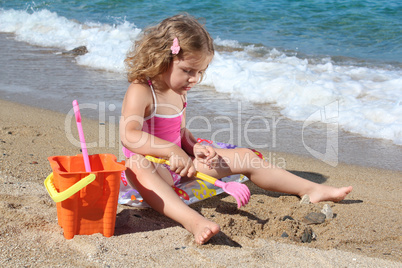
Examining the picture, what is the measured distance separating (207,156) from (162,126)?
384 millimetres

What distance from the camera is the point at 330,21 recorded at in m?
9.38

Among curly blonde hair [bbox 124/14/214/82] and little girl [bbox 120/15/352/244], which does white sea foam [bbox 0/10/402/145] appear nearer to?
little girl [bbox 120/15/352/244]

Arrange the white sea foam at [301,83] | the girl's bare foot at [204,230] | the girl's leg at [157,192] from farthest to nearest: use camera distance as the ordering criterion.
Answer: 1. the white sea foam at [301,83]
2. the girl's leg at [157,192]
3. the girl's bare foot at [204,230]

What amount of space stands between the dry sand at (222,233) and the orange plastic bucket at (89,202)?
0.05m

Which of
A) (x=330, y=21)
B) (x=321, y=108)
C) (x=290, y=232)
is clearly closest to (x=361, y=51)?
(x=330, y=21)

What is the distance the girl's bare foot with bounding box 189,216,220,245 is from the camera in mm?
2084

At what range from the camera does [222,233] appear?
224cm

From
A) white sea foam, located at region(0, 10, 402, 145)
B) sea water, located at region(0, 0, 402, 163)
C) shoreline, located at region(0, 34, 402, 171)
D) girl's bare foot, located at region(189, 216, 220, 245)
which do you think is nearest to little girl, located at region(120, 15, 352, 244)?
girl's bare foot, located at region(189, 216, 220, 245)

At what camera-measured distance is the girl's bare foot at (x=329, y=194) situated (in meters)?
2.72

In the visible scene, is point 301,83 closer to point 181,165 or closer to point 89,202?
point 181,165

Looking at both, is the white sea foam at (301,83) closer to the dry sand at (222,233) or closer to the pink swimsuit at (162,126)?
the dry sand at (222,233)

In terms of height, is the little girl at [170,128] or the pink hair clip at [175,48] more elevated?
the pink hair clip at [175,48]

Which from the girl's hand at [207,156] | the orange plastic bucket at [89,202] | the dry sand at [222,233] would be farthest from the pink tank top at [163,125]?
the orange plastic bucket at [89,202]

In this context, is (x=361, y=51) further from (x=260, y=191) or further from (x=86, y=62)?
(x=260, y=191)
